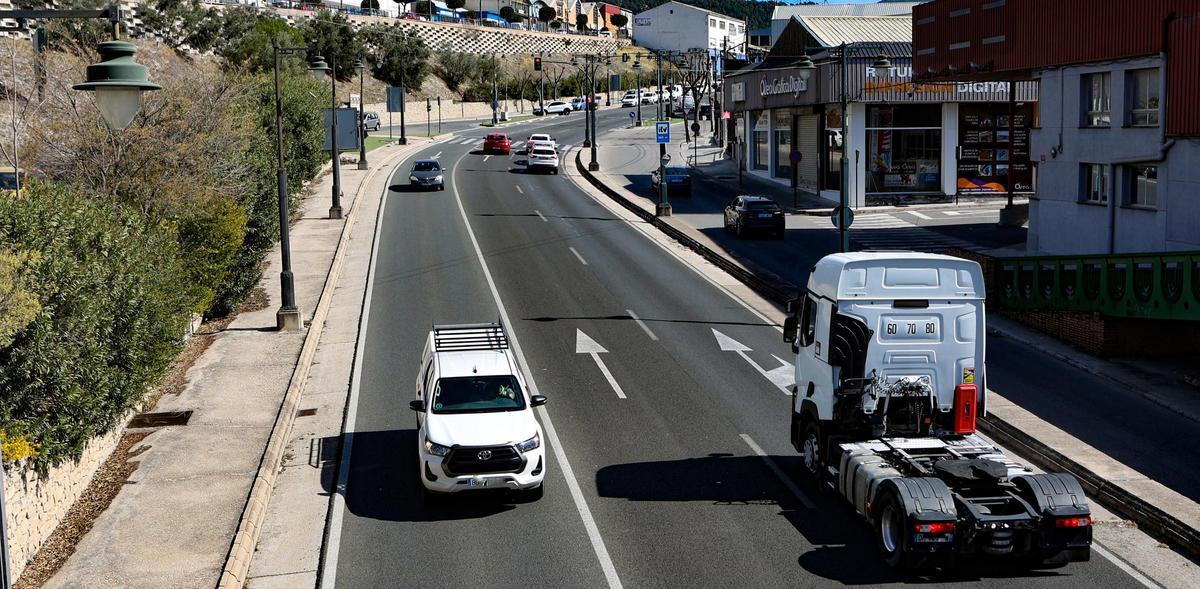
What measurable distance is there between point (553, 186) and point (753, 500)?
45027 mm

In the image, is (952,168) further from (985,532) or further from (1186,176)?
(985,532)

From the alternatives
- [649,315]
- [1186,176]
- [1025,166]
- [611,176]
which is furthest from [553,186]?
[1186,176]

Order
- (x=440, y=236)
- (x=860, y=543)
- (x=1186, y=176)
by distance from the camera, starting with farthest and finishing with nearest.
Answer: (x=440, y=236), (x=1186, y=176), (x=860, y=543)

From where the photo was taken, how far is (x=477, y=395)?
57.4ft

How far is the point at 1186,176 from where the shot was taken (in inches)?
1171

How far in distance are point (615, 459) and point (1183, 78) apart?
2028 centimetres

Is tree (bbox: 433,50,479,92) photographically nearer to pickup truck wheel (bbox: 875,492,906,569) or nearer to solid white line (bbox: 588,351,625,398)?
solid white line (bbox: 588,351,625,398)

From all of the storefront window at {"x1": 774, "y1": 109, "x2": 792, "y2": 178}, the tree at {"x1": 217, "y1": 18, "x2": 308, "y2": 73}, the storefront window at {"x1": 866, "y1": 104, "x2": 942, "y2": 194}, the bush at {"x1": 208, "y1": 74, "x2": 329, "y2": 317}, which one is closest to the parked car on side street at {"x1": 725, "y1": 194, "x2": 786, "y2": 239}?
the storefront window at {"x1": 866, "y1": 104, "x2": 942, "y2": 194}

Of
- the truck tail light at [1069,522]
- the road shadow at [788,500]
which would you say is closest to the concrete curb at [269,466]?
the road shadow at [788,500]

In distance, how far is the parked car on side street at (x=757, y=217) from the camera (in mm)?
44094

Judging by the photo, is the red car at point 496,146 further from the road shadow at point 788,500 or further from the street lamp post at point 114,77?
the street lamp post at point 114,77

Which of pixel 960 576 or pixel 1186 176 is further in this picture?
pixel 1186 176

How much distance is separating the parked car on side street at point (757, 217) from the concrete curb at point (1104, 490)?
24211 mm

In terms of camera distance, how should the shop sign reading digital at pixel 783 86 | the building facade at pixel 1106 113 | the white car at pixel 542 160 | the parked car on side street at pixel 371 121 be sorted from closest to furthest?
1. the building facade at pixel 1106 113
2. the shop sign reading digital at pixel 783 86
3. the white car at pixel 542 160
4. the parked car on side street at pixel 371 121
